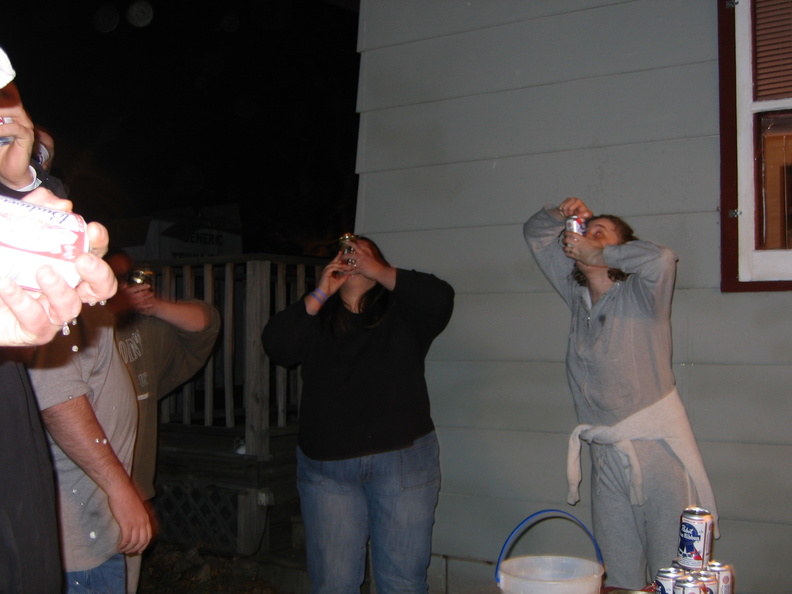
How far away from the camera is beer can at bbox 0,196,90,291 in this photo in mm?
787

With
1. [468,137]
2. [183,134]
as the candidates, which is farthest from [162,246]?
[468,137]

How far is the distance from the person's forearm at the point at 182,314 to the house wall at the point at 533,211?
0.88 m

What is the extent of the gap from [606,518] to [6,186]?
2035mm

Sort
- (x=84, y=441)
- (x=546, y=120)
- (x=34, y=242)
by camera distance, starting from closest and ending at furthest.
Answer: (x=34, y=242) < (x=84, y=441) < (x=546, y=120)

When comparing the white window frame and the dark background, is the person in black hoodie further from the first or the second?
the dark background

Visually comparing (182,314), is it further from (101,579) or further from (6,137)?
(6,137)

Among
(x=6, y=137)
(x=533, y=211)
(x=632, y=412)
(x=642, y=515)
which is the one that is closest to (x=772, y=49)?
(x=533, y=211)

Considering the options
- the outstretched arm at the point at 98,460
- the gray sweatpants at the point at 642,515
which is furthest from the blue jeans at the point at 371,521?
the outstretched arm at the point at 98,460

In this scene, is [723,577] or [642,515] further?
[642,515]

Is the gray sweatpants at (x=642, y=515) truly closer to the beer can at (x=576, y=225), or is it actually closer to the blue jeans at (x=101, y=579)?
the beer can at (x=576, y=225)

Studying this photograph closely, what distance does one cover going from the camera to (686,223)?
8.60ft

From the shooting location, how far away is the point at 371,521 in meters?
2.75

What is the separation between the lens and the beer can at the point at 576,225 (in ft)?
7.73

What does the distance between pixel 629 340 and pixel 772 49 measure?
1.28 meters
